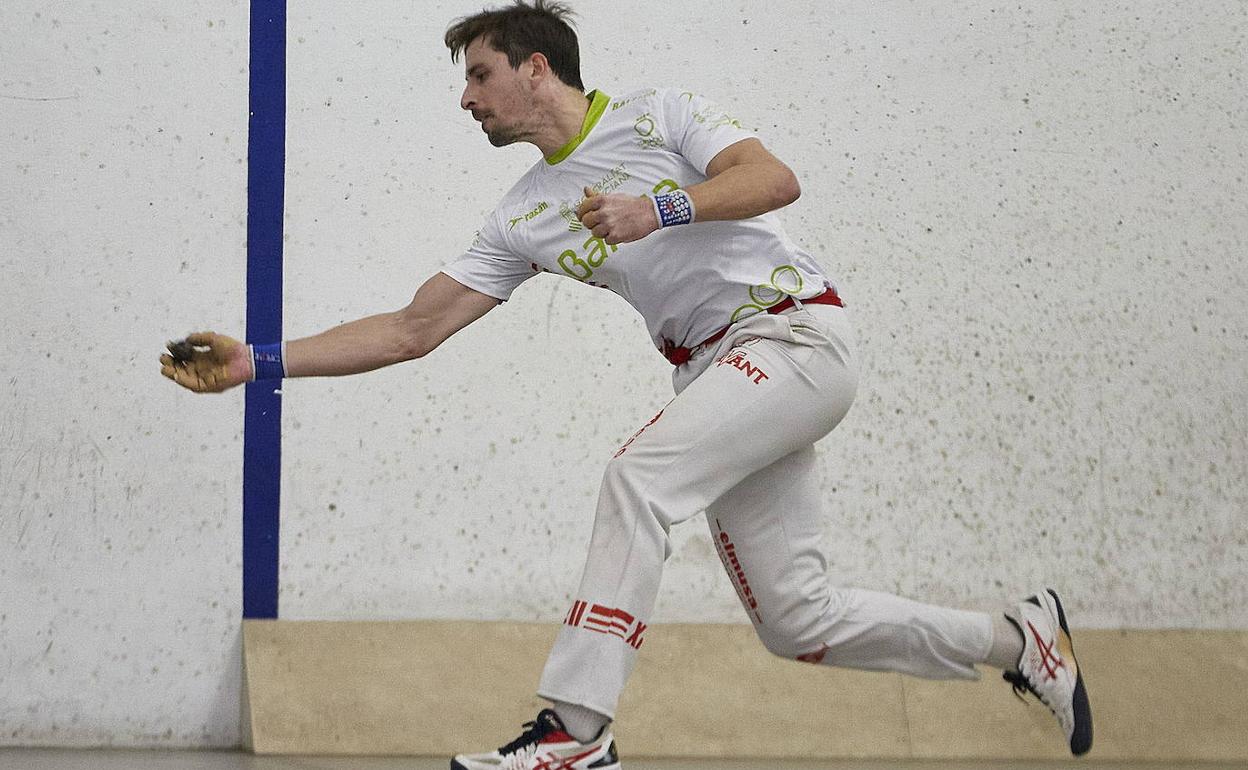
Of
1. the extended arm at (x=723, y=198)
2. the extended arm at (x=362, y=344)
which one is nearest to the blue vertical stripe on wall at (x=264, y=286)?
the extended arm at (x=362, y=344)

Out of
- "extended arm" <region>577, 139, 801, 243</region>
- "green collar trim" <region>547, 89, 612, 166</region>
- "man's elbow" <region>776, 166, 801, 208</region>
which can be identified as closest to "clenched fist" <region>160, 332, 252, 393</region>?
"green collar trim" <region>547, 89, 612, 166</region>

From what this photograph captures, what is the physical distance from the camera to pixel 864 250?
3.66 metres

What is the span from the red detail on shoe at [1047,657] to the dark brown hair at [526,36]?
53.4 inches

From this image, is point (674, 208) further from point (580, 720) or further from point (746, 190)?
point (580, 720)

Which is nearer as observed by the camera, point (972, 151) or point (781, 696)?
point (781, 696)

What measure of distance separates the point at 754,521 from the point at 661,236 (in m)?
0.53

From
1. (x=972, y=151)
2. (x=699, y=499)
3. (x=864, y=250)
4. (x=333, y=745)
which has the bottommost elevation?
(x=333, y=745)

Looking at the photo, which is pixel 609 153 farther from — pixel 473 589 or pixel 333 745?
pixel 333 745

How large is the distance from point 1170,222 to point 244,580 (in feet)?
8.74

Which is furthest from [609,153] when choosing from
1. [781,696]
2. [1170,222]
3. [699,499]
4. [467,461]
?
[1170,222]

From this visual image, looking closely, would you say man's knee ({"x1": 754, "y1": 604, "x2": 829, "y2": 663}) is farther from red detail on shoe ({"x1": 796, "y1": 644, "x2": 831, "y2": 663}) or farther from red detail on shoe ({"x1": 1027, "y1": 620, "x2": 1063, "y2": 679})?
red detail on shoe ({"x1": 1027, "y1": 620, "x2": 1063, "y2": 679})

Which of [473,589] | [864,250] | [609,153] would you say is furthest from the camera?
[864,250]

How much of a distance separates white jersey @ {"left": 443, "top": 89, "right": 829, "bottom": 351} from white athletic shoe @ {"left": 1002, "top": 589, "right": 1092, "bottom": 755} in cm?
75

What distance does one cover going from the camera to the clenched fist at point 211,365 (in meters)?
2.52
